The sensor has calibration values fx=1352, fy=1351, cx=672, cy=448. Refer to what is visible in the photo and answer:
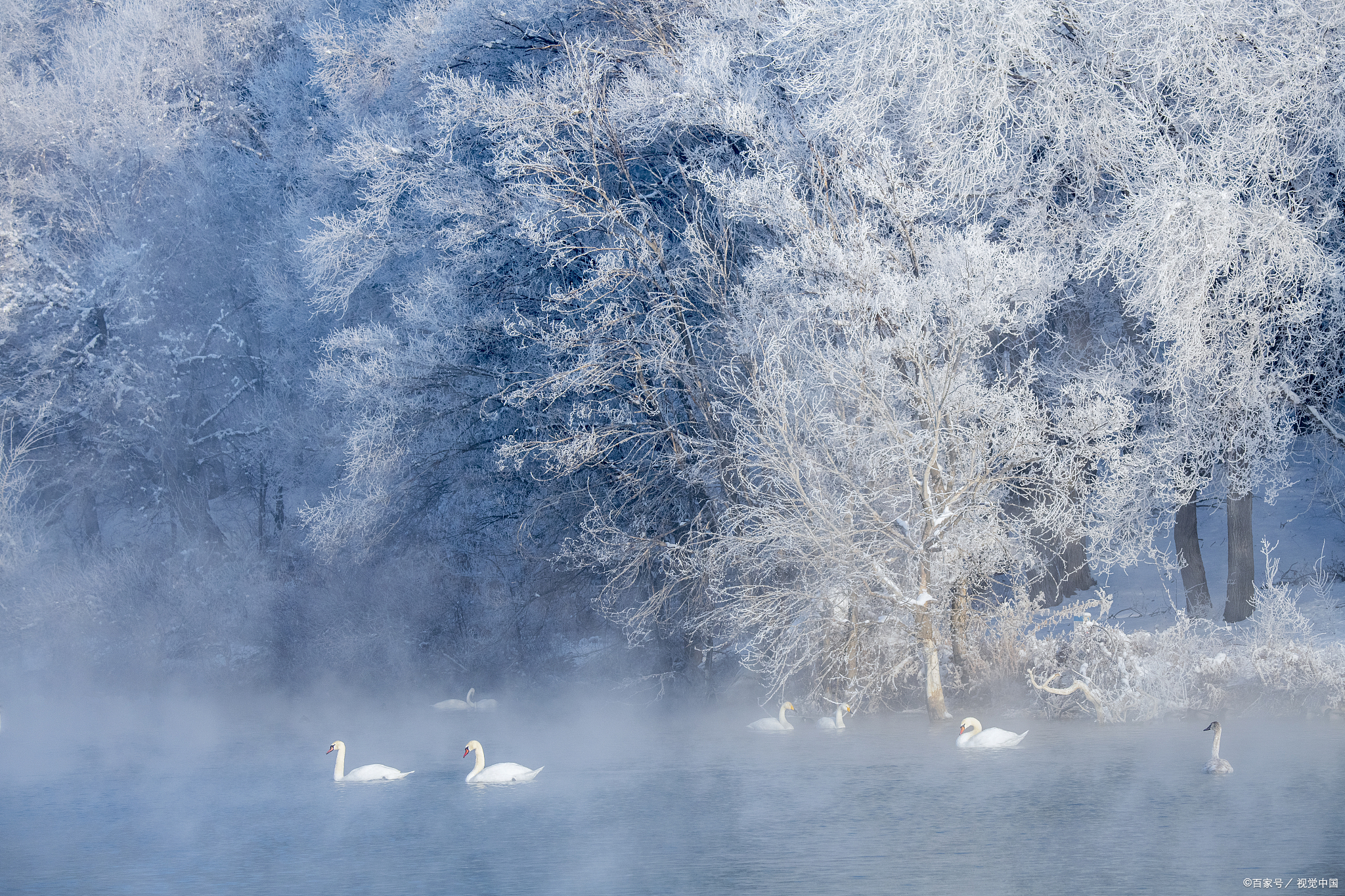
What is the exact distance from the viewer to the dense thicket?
15180mm

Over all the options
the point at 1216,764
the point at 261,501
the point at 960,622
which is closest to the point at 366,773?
the point at 960,622

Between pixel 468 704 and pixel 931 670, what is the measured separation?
300 inches

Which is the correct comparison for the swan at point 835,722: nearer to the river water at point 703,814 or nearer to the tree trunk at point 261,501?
the river water at point 703,814

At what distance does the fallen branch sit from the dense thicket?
24 cm

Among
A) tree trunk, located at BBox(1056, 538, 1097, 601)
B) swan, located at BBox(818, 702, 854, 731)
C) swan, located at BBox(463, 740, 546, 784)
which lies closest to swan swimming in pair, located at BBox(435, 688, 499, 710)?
swan, located at BBox(463, 740, 546, 784)

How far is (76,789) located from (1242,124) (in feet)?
49.6

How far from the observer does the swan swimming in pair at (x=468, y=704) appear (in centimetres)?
2028

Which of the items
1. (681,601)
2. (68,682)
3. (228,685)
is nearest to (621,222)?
(681,601)

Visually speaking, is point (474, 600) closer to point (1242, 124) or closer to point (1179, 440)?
point (1179, 440)

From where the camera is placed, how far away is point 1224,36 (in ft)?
50.2

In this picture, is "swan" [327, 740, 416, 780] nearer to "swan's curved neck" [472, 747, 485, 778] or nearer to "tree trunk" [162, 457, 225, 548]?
"swan's curved neck" [472, 747, 485, 778]

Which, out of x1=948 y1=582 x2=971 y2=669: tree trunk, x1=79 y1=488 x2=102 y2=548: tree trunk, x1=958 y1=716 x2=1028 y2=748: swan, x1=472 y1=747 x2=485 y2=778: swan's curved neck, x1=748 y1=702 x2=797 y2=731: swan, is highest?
x1=79 y1=488 x2=102 y2=548: tree trunk

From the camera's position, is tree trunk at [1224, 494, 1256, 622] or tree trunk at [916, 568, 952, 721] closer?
tree trunk at [916, 568, 952, 721]

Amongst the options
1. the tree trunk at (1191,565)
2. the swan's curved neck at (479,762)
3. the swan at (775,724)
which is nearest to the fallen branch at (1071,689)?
the swan at (775,724)
